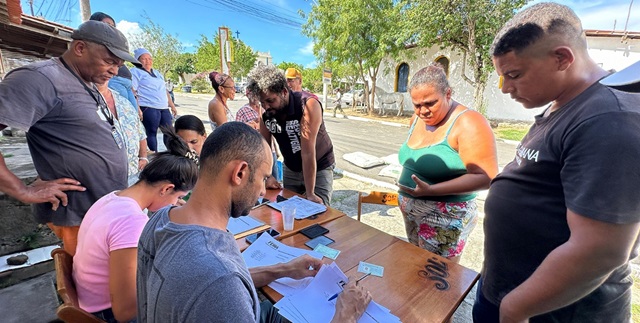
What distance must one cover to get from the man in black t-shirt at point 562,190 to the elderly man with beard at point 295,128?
1.36m

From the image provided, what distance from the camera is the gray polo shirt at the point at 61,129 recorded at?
147cm

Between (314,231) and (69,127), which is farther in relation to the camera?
(314,231)

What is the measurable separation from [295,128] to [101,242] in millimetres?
1527

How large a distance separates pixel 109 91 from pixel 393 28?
528 inches

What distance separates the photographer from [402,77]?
1684cm

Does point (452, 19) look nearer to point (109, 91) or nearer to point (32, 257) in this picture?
point (109, 91)

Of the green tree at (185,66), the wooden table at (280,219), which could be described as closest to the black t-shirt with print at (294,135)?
the wooden table at (280,219)

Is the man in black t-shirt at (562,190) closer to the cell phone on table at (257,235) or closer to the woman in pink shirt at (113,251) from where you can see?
the cell phone on table at (257,235)

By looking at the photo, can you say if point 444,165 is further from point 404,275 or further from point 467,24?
point 467,24

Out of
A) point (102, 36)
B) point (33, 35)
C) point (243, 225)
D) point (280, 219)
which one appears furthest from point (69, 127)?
point (33, 35)

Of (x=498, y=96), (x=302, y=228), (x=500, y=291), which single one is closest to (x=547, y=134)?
(x=500, y=291)

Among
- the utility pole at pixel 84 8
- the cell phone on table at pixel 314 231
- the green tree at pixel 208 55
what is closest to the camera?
the cell phone on table at pixel 314 231

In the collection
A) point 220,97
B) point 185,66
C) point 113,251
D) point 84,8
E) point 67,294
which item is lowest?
point 67,294

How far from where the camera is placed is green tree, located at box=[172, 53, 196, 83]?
38938 millimetres
